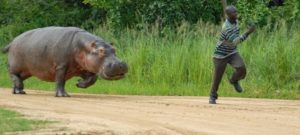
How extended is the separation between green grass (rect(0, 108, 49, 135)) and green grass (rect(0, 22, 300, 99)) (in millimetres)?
7050

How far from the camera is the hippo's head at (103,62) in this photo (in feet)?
47.1

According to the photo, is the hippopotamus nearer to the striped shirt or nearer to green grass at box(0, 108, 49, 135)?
the striped shirt

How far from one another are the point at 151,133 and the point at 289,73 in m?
8.56

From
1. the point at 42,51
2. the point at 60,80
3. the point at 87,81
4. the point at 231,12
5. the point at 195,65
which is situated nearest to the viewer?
the point at 231,12

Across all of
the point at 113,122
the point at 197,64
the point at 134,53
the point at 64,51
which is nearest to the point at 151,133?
the point at 113,122

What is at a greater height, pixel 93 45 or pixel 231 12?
pixel 231 12

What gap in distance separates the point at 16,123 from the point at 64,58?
6.20m

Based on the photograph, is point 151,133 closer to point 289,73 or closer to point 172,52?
Answer: point 289,73

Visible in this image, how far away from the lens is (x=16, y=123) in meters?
9.12

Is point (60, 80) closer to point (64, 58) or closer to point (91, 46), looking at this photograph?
point (64, 58)

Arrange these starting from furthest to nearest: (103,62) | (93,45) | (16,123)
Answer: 1. (93,45)
2. (103,62)
3. (16,123)

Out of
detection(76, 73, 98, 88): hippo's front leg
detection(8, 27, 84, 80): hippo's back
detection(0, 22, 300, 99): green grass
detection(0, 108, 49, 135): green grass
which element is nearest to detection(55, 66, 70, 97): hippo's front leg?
detection(8, 27, 84, 80): hippo's back

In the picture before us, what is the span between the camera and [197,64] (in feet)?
60.3

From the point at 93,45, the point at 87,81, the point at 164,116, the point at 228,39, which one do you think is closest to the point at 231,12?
the point at 228,39
